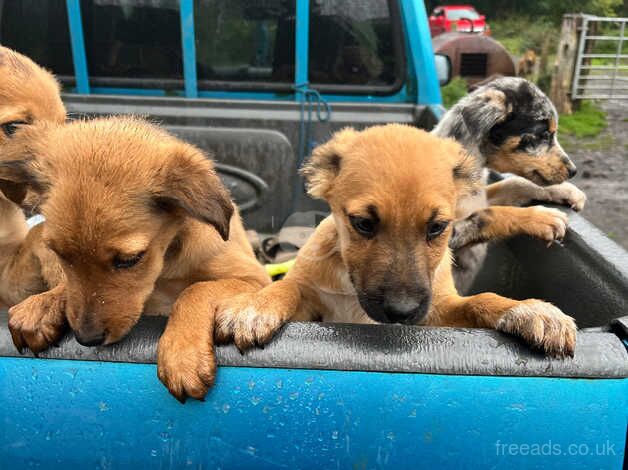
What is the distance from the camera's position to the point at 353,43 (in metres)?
5.07

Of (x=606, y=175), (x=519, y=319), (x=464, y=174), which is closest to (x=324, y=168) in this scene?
(x=464, y=174)

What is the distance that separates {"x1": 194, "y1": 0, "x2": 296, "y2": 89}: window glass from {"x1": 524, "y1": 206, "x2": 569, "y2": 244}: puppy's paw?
103 inches

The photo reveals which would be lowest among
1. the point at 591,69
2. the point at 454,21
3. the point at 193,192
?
the point at 591,69

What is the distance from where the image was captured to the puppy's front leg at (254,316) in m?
1.98

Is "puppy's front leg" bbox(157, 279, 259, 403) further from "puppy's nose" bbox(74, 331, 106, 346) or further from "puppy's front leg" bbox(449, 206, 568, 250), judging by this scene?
"puppy's front leg" bbox(449, 206, 568, 250)

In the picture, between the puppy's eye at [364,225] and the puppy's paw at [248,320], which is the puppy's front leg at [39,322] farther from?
the puppy's eye at [364,225]

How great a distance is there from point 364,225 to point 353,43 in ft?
9.67

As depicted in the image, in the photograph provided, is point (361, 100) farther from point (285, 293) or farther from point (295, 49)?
point (285, 293)

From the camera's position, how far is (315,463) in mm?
1856

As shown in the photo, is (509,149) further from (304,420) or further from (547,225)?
(304,420)

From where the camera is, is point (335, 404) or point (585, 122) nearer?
point (335, 404)

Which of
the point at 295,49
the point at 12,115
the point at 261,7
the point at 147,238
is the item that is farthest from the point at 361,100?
the point at 147,238

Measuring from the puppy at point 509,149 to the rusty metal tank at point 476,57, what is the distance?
15.0m

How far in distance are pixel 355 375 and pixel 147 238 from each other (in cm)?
91
